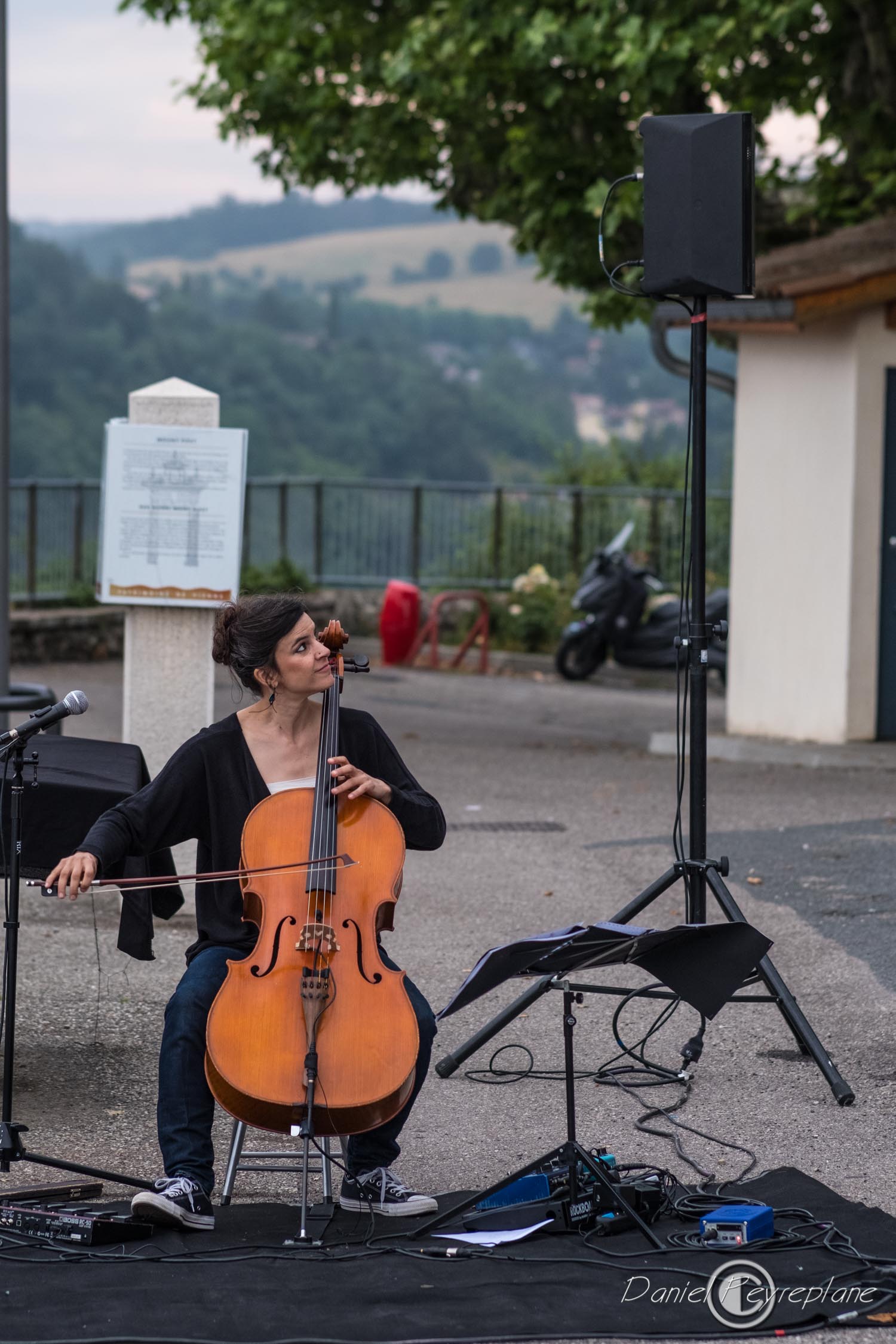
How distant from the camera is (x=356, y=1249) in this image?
3639 mm

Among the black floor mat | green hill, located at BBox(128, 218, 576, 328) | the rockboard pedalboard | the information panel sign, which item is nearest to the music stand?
the black floor mat

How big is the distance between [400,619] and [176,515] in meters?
10.8

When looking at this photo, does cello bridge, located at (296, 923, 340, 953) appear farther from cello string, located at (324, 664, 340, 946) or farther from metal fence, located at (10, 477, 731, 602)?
metal fence, located at (10, 477, 731, 602)

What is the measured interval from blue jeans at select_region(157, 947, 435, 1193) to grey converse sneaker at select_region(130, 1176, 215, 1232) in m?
0.03

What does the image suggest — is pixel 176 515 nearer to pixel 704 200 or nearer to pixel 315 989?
pixel 704 200

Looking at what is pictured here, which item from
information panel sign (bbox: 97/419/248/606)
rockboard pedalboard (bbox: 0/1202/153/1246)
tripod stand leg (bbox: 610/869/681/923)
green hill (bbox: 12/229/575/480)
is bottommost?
→ rockboard pedalboard (bbox: 0/1202/153/1246)

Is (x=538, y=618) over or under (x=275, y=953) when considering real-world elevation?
over

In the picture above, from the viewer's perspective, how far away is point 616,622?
16016mm

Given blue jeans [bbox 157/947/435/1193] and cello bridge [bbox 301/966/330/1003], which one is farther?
blue jeans [bbox 157/947/435/1193]

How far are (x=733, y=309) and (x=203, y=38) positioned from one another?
5.91m

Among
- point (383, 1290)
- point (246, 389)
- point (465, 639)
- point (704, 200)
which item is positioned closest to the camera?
point (383, 1290)

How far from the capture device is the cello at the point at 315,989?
361 cm

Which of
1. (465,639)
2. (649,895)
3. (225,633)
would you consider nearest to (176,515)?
(225,633)

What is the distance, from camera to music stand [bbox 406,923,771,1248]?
140 inches
